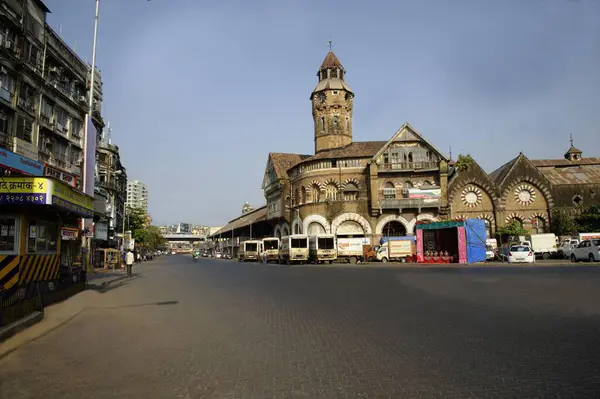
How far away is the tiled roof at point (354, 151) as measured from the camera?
182ft

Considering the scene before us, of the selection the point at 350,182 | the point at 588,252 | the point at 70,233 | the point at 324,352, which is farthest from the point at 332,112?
the point at 324,352

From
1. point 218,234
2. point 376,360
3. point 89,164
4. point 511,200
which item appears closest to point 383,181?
point 511,200

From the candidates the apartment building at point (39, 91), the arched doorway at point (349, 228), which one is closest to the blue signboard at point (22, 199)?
the apartment building at point (39, 91)

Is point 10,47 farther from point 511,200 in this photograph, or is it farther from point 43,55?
point 511,200

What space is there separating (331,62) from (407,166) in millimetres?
23675

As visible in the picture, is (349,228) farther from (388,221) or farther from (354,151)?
(354,151)

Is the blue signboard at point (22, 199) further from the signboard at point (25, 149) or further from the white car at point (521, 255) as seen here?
the white car at point (521, 255)

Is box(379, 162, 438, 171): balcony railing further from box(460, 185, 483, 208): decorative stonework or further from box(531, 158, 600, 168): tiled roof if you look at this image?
box(531, 158, 600, 168): tiled roof

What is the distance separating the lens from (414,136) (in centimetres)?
5425

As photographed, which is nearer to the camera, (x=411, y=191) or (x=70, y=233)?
(x=70, y=233)

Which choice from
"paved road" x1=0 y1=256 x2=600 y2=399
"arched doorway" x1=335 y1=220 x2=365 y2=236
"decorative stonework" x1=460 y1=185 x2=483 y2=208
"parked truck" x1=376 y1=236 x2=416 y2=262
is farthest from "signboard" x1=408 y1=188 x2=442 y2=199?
"paved road" x1=0 y1=256 x2=600 y2=399

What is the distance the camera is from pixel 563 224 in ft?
172

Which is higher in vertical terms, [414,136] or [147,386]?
[414,136]

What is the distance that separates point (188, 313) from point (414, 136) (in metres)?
48.0
